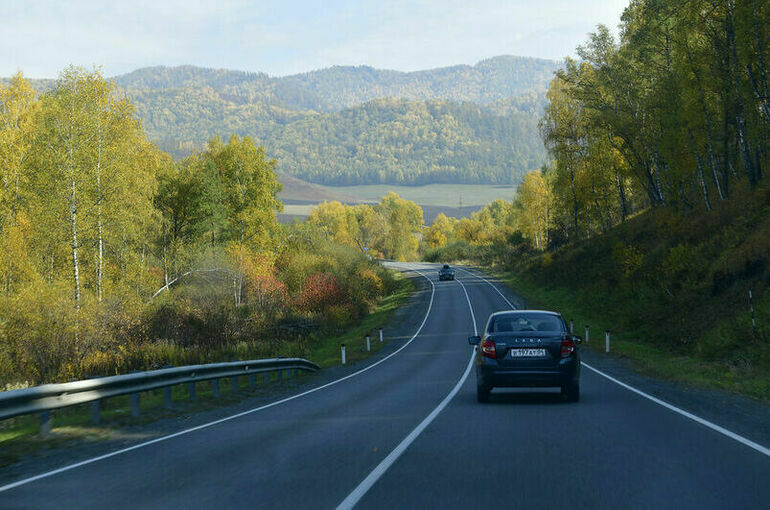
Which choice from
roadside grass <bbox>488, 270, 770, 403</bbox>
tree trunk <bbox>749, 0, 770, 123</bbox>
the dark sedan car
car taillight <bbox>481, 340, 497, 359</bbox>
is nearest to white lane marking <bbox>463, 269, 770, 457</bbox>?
the dark sedan car

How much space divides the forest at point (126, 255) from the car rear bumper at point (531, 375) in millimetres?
13917

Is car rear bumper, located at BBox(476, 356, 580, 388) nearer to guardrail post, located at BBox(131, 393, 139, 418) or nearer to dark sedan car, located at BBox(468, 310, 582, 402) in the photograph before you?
dark sedan car, located at BBox(468, 310, 582, 402)

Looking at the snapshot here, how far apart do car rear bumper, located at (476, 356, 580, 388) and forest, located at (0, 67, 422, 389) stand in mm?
13917

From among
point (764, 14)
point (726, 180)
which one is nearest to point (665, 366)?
point (764, 14)

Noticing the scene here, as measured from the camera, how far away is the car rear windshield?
13000 mm

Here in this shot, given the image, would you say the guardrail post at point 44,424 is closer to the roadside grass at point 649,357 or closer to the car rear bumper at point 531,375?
the car rear bumper at point 531,375

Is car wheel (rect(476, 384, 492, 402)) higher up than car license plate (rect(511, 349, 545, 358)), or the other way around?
car license plate (rect(511, 349, 545, 358))

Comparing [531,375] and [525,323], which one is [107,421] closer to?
[531,375]

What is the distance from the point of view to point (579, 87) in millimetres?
51000

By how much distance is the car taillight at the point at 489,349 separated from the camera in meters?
12.5

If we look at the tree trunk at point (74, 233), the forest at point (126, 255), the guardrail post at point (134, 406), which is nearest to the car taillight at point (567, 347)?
the guardrail post at point (134, 406)

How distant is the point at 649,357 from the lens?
24750 mm

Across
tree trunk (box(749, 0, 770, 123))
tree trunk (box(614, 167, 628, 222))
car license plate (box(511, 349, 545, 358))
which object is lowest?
car license plate (box(511, 349, 545, 358))

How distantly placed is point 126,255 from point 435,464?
3069 cm
